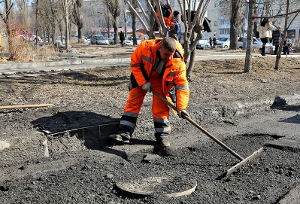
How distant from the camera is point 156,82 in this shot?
434cm

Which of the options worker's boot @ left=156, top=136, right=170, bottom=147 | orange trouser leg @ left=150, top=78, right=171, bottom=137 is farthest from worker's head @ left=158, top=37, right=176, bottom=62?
worker's boot @ left=156, top=136, right=170, bottom=147

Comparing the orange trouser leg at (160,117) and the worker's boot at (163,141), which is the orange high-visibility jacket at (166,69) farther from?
the worker's boot at (163,141)

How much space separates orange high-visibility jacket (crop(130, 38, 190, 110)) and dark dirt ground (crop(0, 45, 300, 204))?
31.0 inches

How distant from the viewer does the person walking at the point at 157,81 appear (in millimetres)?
4051

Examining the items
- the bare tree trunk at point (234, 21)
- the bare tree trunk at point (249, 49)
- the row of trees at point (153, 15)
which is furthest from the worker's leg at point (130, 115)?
the bare tree trunk at point (234, 21)

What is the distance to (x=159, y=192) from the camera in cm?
304

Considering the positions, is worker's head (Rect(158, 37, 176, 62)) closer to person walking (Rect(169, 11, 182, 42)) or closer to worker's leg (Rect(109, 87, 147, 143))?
worker's leg (Rect(109, 87, 147, 143))

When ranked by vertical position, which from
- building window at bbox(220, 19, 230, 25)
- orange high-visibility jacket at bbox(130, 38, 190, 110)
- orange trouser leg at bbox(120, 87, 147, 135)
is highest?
building window at bbox(220, 19, 230, 25)

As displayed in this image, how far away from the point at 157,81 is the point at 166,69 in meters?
0.35

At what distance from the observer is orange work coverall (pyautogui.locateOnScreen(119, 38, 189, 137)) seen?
4.07m

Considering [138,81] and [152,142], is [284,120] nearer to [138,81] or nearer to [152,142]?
[152,142]

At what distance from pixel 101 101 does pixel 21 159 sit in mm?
2200

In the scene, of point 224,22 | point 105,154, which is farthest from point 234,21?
point 224,22

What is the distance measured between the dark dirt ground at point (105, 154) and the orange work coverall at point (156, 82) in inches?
15.8
